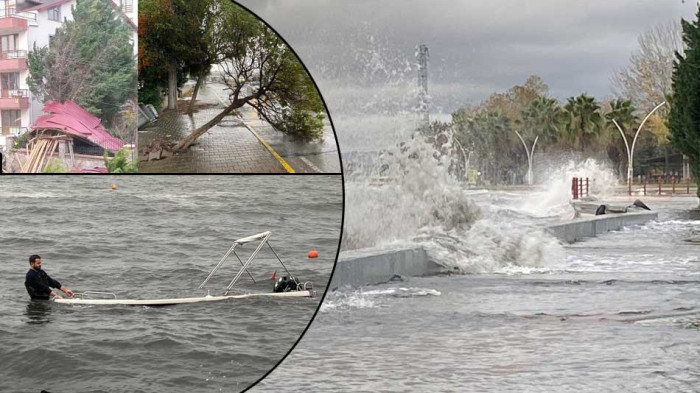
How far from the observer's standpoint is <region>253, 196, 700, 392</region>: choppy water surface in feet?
21.2

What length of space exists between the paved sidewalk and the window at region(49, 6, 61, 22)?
65 centimetres

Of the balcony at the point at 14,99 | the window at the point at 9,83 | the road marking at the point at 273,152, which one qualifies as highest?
the window at the point at 9,83

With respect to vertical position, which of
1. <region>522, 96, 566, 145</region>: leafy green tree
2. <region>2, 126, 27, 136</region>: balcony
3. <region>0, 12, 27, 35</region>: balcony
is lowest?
<region>2, 126, 27, 136</region>: balcony

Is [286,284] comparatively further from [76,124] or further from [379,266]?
[379,266]

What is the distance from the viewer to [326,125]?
13.7ft

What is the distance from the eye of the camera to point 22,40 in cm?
435

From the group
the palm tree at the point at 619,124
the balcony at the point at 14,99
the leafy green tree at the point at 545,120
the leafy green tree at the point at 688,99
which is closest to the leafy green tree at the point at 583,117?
the leafy green tree at the point at 545,120

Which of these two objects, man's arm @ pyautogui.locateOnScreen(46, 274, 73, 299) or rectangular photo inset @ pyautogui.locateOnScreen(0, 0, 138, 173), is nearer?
rectangular photo inset @ pyautogui.locateOnScreen(0, 0, 138, 173)

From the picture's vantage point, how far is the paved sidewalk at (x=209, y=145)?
440cm

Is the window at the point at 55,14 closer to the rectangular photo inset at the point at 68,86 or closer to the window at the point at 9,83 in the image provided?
the rectangular photo inset at the point at 68,86

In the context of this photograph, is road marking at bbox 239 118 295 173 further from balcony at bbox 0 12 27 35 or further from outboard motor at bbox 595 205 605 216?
outboard motor at bbox 595 205 605 216

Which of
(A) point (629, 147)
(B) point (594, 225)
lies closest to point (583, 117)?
(A) point (629, 147)

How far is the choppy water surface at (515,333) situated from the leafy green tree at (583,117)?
12122mm

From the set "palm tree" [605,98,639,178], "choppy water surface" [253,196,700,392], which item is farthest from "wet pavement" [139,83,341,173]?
"palm tree" [605,98,639,178]
